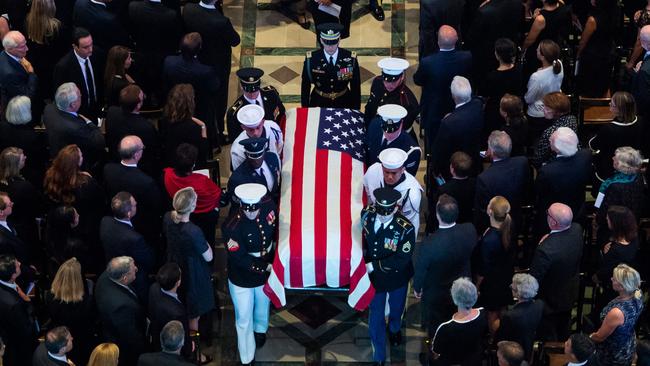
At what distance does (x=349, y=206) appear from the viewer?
8.51 m

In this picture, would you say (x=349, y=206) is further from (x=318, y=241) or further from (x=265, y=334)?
(x=265, y=334)

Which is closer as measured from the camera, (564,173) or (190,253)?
(190,253)

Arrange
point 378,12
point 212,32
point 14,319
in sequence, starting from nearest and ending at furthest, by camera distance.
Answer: point 14,319
point 212,32
point 378,12

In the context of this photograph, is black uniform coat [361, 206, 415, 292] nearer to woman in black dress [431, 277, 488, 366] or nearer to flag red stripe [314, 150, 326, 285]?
flag red stripe [314, 150, 326, 285]

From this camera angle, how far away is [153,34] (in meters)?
10.0

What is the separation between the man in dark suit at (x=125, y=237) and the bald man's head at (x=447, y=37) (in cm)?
320

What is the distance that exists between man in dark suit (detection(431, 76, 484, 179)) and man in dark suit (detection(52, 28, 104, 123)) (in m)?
3.11

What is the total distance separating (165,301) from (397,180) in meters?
2.00

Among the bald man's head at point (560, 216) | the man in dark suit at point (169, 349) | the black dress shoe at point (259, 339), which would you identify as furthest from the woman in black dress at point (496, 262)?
the man in dark suit at point (169, 349)

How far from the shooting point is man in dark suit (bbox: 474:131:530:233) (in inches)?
326

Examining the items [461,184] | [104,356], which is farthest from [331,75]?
[104,356]

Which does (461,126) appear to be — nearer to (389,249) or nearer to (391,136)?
(391,136)

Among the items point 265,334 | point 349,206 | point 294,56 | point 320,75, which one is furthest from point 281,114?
point 294,56

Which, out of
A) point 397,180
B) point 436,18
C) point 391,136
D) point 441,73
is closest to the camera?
point 397,180
